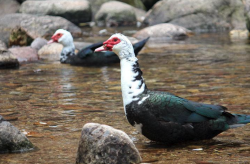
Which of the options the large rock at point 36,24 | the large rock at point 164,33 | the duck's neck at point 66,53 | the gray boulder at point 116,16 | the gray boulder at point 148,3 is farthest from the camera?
the gray boulder at point 148,3

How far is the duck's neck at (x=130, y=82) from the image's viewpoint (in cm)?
478

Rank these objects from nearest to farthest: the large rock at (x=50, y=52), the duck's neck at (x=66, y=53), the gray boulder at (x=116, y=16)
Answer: the duck's neck at (x=66, y=53)
the large rock at (x=50, y=52)
the gray boulder at (x=116, y=16)

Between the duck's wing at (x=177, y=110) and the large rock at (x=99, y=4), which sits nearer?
the duck's wing at (x=177, y=110)

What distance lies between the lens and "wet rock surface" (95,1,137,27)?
21062 mm

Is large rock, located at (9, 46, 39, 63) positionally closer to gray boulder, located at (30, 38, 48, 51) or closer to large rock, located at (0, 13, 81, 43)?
gray boulder, located at (30, 38, 48, 51)

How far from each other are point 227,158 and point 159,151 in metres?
0.66

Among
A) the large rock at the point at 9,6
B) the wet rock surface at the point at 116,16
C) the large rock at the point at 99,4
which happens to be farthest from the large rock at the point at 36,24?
the large rock at the point at 99,4

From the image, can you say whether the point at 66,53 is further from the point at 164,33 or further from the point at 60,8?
the point at 60,8

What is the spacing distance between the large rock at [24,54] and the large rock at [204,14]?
25.4 ft

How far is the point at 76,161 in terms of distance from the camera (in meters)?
4.30

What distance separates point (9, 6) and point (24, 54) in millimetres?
11173

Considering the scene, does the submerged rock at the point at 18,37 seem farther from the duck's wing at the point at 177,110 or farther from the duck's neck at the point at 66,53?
the duck's wing at the point at 177,110

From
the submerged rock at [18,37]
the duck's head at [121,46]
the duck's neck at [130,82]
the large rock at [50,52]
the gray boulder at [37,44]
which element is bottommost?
the large rock at [50,52]

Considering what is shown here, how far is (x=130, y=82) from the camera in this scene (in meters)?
4.82
